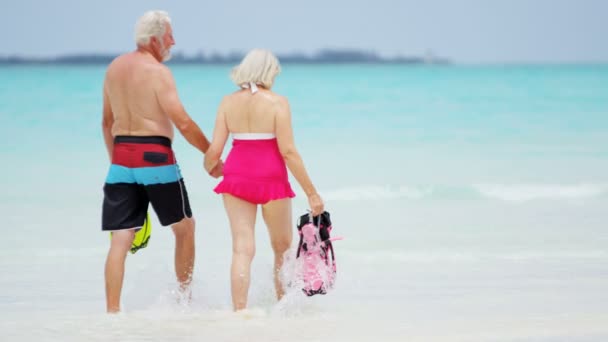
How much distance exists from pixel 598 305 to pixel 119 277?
2.66 meters

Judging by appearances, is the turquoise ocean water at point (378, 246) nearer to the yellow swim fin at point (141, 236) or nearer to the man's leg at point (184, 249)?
the man's leg at point (184, 249)

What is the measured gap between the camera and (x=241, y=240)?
5039mm

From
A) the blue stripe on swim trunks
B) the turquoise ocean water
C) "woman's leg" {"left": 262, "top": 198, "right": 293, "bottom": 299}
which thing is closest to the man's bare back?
the blue stripe on swim trunks

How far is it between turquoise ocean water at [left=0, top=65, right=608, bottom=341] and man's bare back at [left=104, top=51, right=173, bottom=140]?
1.00m

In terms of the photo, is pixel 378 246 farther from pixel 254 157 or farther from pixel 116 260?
pixel 116 260

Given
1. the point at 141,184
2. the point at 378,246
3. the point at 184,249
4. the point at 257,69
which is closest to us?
the point at 257,69

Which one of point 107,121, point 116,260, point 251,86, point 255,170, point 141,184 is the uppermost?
point 251,86

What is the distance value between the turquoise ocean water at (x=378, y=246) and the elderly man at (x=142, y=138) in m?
0.52

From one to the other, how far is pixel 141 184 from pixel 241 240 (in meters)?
0.58

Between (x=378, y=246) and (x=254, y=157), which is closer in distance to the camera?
(x=254, y=157)

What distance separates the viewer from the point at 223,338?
4773 millimetres

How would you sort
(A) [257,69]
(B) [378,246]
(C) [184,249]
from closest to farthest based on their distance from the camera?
(A) [257,69] < (C) [184,249] < (B) [378,246]

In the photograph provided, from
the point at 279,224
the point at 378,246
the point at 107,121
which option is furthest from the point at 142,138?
the point at 378,246

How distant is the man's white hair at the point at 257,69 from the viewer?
4.82 metres
